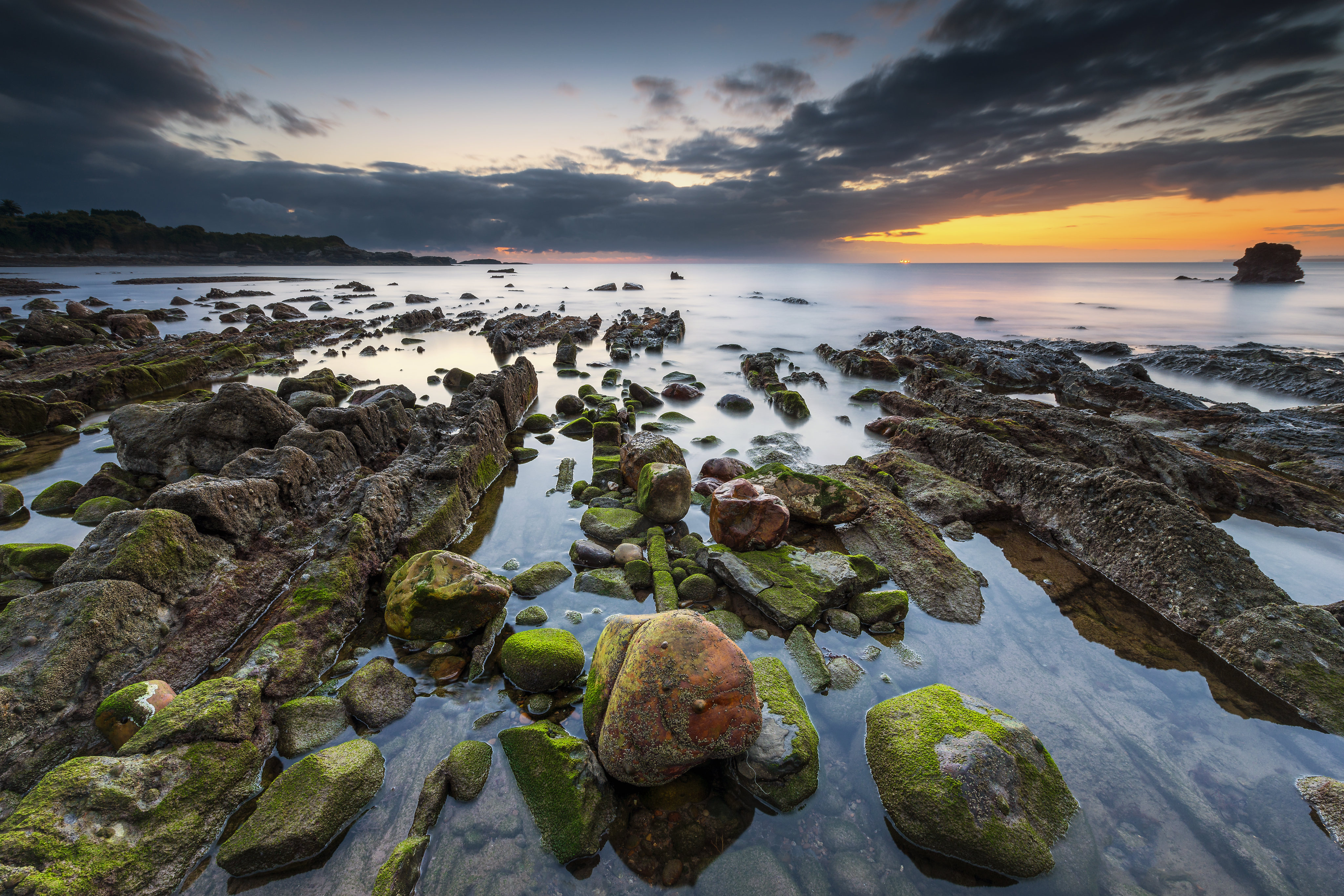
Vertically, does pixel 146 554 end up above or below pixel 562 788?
above

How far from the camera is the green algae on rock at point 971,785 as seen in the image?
3555mm

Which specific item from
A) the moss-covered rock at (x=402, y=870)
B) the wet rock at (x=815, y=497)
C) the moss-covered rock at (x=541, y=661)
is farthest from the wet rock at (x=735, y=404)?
the moss-covered rock at (x=402, y=870)

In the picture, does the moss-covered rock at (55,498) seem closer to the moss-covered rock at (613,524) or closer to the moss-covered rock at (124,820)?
the moss-covered rock at (124,820)

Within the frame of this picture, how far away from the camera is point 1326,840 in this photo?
3811 millimetres

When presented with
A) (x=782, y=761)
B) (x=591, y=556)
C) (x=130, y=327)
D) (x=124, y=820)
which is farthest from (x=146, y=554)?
(x=130, y=327)

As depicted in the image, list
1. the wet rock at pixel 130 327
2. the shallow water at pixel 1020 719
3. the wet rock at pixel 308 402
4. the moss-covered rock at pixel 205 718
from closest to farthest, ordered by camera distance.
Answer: the shallow water at pixel 1020 719 → the moss-covered rock at pixel 205 718 → the wet rock at pixel 308 402 → the wet rock at pixel 130 327

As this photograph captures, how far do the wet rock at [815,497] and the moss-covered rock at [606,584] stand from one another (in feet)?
9.23

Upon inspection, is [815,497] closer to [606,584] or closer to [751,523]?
[751,523]

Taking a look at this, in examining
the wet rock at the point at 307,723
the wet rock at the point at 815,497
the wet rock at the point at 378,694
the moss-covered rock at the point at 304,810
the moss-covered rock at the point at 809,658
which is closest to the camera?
the moss-covered rock at the point at 304,810

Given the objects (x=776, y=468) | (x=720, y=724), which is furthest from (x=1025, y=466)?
(x=720, y=724)

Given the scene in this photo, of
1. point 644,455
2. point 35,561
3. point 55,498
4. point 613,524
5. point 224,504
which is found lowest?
point 613,524

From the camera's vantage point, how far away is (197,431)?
8.91 meters

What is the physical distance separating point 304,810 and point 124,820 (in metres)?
1.08

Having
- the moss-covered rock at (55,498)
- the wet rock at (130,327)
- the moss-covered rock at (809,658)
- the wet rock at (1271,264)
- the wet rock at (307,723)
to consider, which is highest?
the wet rock at (1271,264)
